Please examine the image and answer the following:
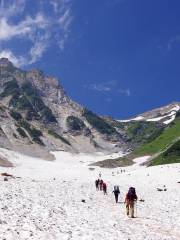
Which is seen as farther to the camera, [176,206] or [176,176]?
[176,176]

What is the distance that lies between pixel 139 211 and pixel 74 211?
7.47 metres

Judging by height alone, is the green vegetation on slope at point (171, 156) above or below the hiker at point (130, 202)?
above

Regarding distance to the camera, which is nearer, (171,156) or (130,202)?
(130,202)

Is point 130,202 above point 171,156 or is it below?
below

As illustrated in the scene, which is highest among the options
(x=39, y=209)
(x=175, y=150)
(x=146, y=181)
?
(x=175, y=150)

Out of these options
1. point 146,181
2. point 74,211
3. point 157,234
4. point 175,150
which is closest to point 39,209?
point 74,211

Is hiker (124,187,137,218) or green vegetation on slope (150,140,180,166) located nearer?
hiker (124,187,137,218)

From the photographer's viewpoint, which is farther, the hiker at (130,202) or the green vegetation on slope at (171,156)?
the green vegetation on slope at (171,156)

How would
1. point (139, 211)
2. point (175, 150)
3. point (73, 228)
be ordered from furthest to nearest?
point (175, 150) → point (139, 211) → point (73, 228)

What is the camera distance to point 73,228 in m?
26.0

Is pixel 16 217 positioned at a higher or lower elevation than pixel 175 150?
lower

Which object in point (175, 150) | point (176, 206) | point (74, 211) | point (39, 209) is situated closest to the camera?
point (39, 209)

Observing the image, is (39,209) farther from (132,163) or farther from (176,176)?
(132,163)

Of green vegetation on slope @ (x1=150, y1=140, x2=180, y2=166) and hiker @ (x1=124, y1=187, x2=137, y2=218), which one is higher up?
green vegetation on slope @ (x1=150, y1=140, x2=180, y2=166)
